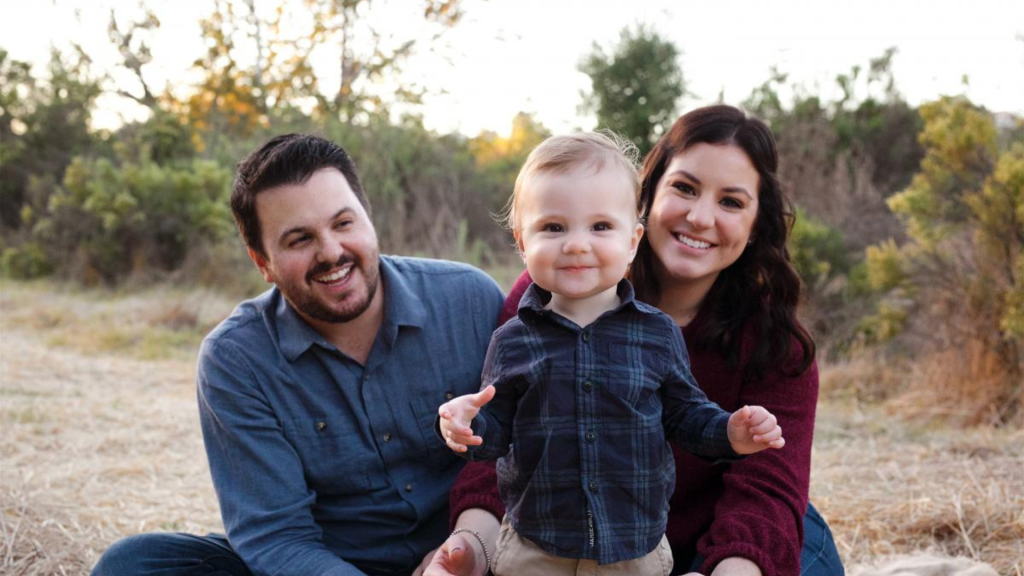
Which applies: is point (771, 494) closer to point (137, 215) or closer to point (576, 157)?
point (576, 157)

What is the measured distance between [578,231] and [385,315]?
1006 mm

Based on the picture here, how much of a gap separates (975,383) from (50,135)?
14.3m

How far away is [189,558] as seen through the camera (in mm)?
2715

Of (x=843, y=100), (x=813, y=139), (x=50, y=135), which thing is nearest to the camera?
(x=813, y=139)

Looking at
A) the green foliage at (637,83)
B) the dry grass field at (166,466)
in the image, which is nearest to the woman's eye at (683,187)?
the dry grass field at (166,466)

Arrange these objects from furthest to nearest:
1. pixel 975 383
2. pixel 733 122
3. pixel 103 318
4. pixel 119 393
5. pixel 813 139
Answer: pixel 813 139, pixel 103 318, pixel 119 393, pixel 975 383, pixel 733 122

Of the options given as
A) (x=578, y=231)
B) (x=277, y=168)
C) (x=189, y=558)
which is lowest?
(x=189, y=558)

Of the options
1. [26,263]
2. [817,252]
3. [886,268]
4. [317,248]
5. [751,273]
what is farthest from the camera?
[26,263]

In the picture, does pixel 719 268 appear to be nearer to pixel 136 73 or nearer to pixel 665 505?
pixel 665 505

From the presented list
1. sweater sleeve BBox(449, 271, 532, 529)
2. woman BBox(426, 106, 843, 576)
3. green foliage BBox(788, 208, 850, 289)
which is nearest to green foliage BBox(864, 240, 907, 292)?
green foliage BBox(788, 208, 850, 289)

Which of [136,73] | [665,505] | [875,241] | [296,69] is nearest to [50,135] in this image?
[136,73]

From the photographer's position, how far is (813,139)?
11227 millimetres

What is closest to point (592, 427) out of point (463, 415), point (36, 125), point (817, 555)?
point (463, 415)

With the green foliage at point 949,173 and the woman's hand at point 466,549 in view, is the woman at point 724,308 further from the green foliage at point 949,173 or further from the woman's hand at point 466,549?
the green foliage at point 949,173
